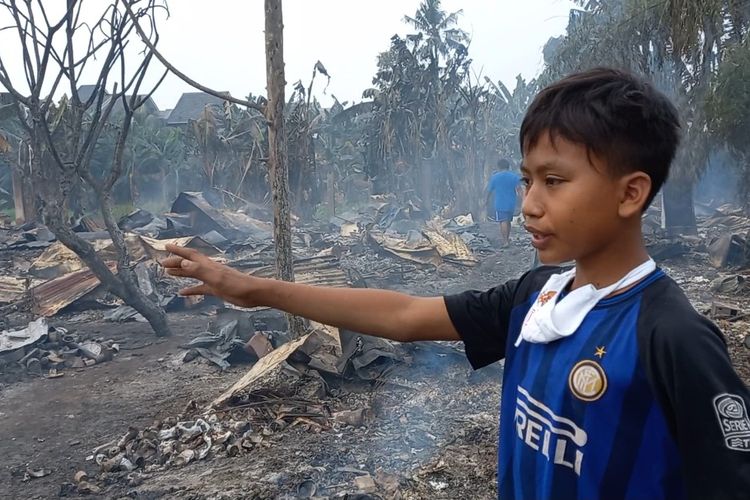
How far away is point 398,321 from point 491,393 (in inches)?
139

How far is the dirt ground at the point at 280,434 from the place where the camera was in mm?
3488

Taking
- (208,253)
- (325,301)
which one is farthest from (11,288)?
(325,301)

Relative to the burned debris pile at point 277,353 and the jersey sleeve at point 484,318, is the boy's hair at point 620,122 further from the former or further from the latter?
the burned debris pile at point 277,353

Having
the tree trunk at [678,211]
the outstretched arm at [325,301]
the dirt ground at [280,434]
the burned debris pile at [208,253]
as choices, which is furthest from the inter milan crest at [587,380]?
the tree trunk at [678,211]

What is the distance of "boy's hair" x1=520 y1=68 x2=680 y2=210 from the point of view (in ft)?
3.22

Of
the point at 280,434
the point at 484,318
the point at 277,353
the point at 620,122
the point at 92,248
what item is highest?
the point at 620,122

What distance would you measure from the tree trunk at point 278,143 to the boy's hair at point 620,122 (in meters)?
4.40

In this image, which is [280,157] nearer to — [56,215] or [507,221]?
[56,215]

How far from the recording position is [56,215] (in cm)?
627

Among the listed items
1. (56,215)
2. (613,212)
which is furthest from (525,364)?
(56,215)

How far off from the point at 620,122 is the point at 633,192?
0.12 metres

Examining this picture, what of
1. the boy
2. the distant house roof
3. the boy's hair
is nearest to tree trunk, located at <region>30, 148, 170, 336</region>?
the boy

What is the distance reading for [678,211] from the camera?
12.9 m

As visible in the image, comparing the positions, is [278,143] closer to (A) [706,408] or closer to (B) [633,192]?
(B) [633,192]
